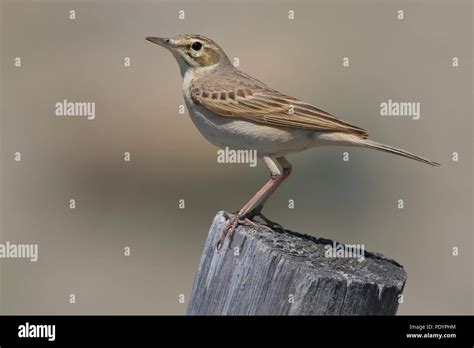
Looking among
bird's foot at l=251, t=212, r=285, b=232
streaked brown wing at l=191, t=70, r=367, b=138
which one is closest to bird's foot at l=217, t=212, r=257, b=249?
bird's foot at l=251, t=212, r=285, b=232

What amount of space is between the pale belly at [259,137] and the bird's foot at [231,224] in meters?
1.08

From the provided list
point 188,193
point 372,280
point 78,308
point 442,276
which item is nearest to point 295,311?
point 372,280

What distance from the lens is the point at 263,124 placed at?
358 inches

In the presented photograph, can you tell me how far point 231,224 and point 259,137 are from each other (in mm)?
1557

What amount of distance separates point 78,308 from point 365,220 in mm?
6014

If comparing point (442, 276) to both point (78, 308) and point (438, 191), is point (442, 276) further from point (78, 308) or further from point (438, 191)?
point (78, 308)

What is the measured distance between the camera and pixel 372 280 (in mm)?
6488

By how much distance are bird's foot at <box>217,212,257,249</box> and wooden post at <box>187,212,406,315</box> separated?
0.17ft

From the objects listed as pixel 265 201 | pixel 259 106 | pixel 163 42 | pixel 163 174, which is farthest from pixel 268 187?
pixel 163 174

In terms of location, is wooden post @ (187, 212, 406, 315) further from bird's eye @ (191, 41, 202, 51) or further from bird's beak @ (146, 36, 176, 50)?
bird's eye @ (191, 41, 202, 51)

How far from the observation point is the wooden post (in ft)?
20.6

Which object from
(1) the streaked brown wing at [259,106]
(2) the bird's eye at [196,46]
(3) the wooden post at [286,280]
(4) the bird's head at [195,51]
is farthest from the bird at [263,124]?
(3) the wooden post at [286,280]

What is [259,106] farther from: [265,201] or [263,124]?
[265,201]

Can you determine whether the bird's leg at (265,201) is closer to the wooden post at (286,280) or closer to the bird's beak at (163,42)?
the wooden post at (286,280)
